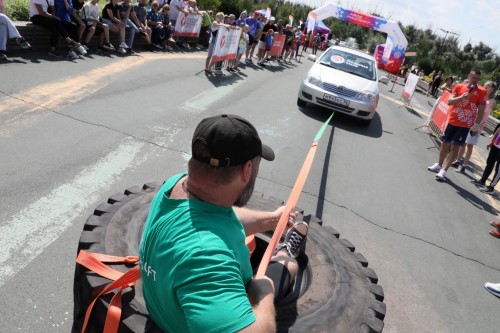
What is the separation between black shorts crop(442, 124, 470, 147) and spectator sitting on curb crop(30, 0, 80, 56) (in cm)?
925

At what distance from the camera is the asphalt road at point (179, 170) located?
3631 millimetres

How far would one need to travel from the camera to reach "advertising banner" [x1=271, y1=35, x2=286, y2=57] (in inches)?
764

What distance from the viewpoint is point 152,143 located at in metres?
6.26

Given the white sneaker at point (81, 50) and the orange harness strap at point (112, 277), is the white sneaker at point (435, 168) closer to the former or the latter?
the orange harness strap at point (112, 277)

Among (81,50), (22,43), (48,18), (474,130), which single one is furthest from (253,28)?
(474,130)

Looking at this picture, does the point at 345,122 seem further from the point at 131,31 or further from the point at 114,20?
the point at 114,20

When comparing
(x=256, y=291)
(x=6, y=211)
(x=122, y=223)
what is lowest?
(x=6, y=211)

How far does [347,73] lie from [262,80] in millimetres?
3562

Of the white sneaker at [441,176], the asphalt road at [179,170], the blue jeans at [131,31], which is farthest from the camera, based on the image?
the blue jeans at [131,31]

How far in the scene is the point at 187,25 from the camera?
1739 cm

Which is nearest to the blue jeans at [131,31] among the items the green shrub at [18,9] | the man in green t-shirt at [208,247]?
the green shrub at [18,9]

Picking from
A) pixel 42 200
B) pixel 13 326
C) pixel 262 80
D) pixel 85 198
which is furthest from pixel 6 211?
pixel 262 80

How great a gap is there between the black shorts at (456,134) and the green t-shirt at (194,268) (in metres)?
7.37

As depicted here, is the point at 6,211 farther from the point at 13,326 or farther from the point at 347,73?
the point at 347,73
